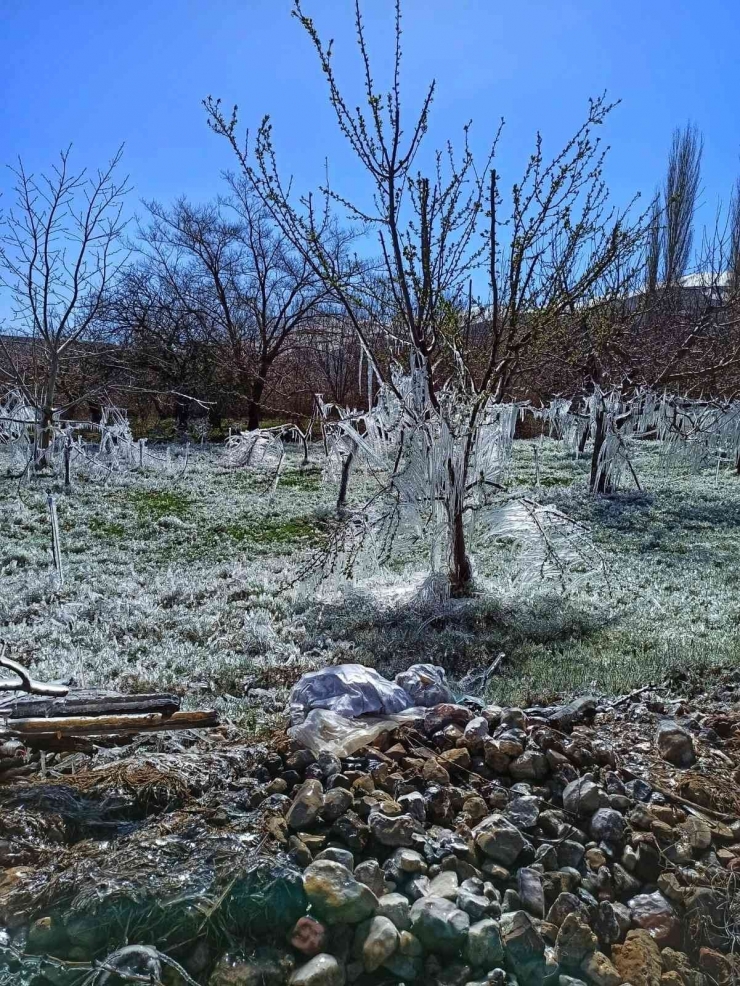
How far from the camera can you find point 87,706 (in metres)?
3.08

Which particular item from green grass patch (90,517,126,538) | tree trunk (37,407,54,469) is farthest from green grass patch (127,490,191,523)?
tree trunk (37,407,54,469)

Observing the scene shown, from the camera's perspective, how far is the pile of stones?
195cm

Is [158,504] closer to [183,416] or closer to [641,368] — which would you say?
[641,368]

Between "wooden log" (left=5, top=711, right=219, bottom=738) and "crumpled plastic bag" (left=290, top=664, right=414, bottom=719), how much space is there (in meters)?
0.51

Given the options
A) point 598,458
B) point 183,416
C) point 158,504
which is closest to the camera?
point 158,504

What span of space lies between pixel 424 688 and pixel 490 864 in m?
1.40

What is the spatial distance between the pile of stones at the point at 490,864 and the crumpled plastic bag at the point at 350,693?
308mm

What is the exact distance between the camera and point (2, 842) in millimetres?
2309

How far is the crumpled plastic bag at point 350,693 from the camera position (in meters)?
3.36

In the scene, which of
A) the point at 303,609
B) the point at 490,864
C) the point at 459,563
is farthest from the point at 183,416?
the point at 490,864

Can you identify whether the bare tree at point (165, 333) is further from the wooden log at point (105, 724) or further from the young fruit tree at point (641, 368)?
the wooden log at point (105, 724)

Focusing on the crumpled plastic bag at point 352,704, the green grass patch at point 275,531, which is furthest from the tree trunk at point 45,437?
the crumpled plastic bag at point 352,704

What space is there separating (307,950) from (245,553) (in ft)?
20.9

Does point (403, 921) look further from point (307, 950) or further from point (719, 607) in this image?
point (719, 607)
